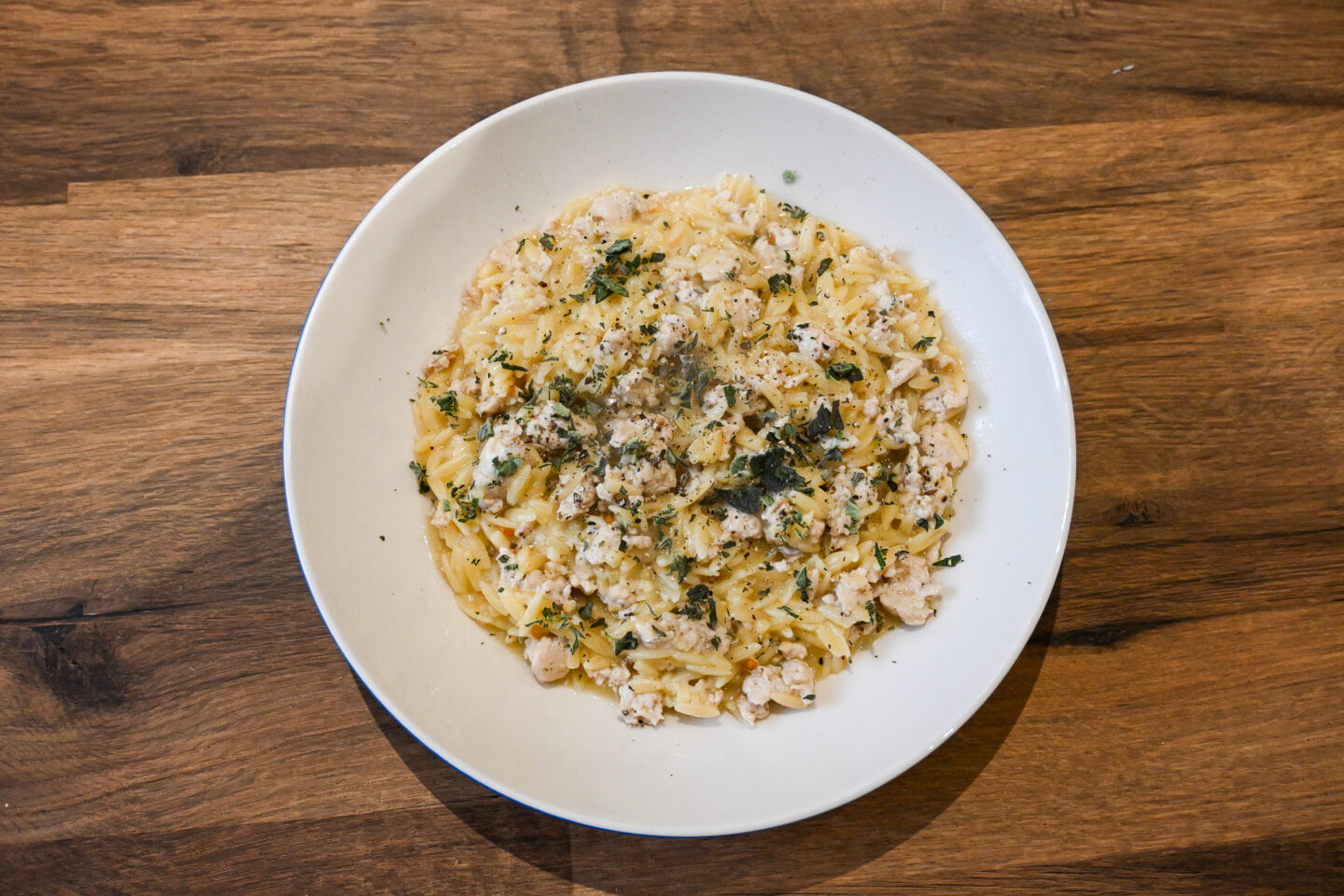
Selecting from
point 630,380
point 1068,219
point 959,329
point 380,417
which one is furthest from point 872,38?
point 380,417

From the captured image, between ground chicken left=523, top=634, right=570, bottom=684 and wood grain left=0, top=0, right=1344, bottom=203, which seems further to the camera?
wood grain left=0, top=0, right=1344, bottom=203

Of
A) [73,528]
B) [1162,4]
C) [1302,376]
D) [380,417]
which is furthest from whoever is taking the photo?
[1162,4]

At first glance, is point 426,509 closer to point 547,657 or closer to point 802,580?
point 547,657

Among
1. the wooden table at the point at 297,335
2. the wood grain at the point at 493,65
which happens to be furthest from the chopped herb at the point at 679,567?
the wood grain at the point at 493,65

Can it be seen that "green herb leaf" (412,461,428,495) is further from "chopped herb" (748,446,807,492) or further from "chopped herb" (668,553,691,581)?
"chopped herb" (748,446,807,492)

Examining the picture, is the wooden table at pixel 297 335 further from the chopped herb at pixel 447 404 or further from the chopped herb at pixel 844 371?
the chopped herb at pixel 844 371

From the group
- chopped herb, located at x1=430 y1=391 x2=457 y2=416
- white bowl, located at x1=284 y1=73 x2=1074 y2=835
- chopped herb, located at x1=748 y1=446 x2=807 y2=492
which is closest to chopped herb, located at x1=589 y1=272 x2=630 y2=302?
white bowl, located at x1=284 y1=73 x2=1074 y2=835

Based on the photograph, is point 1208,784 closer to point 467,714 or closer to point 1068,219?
point 1068,219

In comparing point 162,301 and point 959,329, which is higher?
point 959,329
